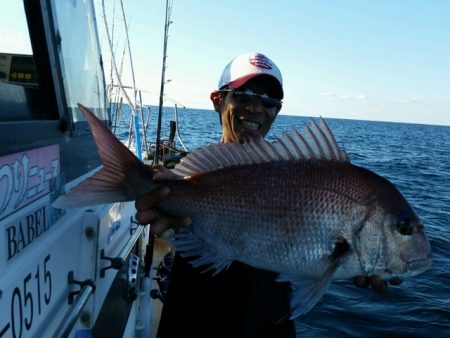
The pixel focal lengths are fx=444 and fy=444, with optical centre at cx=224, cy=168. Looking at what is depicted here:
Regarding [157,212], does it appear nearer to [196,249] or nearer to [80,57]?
[196,249]

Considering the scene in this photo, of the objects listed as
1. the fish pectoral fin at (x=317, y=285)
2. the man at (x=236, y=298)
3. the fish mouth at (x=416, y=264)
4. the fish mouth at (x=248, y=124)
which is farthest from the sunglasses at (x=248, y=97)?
the fish mouth at (x=416, y=264)

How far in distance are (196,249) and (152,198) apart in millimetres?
329

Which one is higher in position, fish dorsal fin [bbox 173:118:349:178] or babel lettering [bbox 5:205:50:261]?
fish dorsal fin [bbox 173:118:349:178]

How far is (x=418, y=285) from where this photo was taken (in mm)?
8477

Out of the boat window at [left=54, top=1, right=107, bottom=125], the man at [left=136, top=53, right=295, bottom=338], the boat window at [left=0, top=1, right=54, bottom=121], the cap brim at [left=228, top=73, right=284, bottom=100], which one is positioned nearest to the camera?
the boat window at [left=0, top=1, right=54, bottom=121]

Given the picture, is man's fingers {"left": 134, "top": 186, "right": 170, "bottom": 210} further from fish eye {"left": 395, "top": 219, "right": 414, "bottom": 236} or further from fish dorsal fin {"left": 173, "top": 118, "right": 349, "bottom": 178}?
fish eye {"left": 395, "top": 219, "right": 414, "bottom": 236}

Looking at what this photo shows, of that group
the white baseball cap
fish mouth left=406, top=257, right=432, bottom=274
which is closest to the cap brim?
the white baseball cap

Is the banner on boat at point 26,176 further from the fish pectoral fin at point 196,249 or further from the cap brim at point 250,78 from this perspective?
the cap brim at point 250,78

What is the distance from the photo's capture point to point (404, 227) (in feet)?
6.61

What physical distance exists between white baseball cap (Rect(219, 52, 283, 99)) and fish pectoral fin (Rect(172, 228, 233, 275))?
1.09m

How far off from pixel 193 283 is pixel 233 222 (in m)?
0.69

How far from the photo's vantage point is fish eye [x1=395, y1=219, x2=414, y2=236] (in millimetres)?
2012

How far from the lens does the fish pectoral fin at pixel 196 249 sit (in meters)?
2.07

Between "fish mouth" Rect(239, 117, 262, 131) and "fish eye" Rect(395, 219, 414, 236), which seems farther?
"fish mouth" Rect(239, 117, 262, 131)
